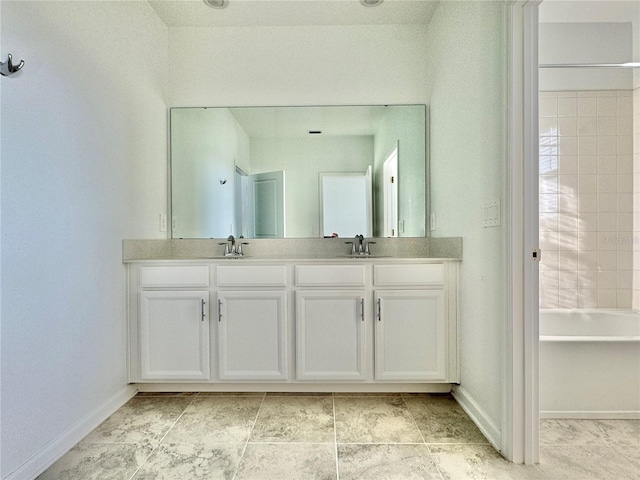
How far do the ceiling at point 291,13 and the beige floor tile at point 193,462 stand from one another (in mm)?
2564

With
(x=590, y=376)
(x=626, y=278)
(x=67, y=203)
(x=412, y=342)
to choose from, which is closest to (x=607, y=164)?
(x=626, y=278)

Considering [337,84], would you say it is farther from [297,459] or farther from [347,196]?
[297,459]

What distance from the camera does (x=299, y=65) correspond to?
8.20ft

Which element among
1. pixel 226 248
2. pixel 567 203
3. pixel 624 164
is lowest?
pixel 226 248

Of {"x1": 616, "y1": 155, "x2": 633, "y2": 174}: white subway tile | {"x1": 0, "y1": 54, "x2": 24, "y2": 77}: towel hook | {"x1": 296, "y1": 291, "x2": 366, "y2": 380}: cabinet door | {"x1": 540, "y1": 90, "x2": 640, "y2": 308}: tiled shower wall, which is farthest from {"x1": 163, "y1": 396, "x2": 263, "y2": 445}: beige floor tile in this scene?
{"x1": 616, "y1": 155, "x2": 633, "y2": 174}: white subway tile

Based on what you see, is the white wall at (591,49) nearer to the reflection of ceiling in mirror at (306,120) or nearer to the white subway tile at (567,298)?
the reflection of ceiling in mirror at (306,120)

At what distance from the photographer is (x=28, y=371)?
4.40ft

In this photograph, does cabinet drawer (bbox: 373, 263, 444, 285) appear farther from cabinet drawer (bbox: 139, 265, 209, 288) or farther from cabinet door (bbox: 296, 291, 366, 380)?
cabinet drawer (bbox: 139, 265, 209, 288)

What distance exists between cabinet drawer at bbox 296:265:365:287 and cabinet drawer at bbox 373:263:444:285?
106 millimetres

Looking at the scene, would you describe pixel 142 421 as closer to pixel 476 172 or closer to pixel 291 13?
pixel 476 172

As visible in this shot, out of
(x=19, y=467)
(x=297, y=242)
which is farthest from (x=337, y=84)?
(x=19, y=467)

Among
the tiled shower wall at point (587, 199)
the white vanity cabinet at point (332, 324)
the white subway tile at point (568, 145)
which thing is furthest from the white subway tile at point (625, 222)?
the white vanity cabinet at point (332, 324)

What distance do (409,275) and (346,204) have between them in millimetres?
773

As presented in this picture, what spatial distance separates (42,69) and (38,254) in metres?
0.77
